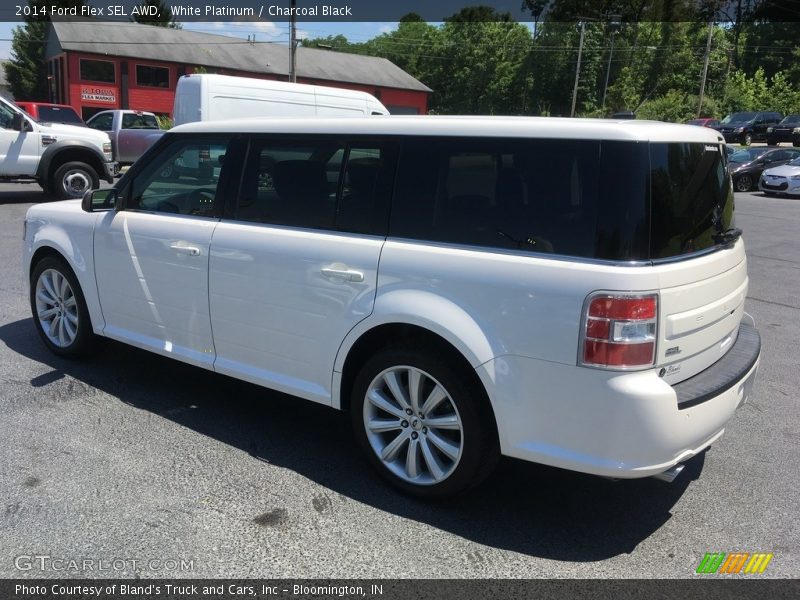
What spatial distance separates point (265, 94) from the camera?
13.4 meters

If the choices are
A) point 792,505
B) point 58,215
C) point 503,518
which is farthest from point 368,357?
point 58,215

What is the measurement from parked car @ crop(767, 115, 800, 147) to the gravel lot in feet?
126

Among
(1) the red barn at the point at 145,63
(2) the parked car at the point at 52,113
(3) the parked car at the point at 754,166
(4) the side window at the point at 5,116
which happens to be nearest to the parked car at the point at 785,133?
(3) the parked car at the point at 754,166

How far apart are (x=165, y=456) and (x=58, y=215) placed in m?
2.24

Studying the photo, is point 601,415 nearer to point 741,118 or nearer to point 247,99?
point 247,99

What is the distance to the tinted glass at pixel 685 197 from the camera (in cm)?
290

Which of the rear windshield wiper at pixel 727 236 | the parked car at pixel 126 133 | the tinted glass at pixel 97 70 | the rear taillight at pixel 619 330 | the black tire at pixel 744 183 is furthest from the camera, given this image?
the tinted glass at pixel 97 70

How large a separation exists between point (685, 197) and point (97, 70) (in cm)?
4488

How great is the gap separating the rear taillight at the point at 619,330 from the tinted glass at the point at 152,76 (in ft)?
148

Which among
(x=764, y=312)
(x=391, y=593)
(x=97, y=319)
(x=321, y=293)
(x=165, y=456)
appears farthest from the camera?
(x=764, y=312)

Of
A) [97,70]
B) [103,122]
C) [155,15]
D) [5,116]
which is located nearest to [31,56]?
[155,15]

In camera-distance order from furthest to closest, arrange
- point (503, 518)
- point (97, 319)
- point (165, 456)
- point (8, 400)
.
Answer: point (97, 319) → point (8, 400) → point (165, 456) → point (503, 518)

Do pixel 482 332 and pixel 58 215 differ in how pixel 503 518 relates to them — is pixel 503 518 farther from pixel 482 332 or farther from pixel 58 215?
pixel 58 215

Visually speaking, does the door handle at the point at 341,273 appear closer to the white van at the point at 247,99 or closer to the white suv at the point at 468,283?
the white suv at the point at 468,283
